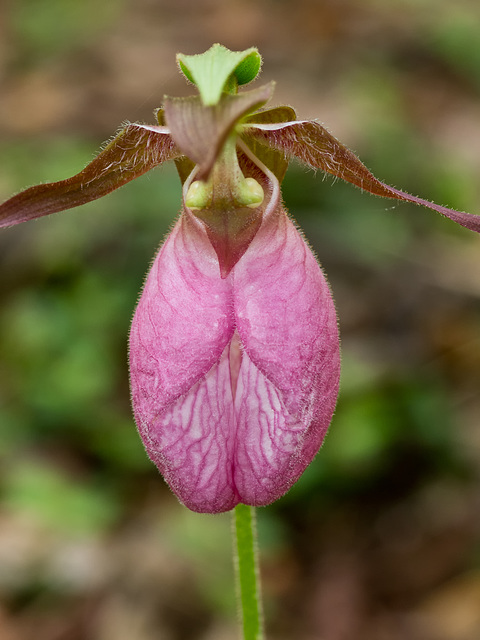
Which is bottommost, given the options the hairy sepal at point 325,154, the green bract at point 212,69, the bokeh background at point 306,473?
the bokeh background at point 306,473

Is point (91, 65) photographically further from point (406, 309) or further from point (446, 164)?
point (406, 309)

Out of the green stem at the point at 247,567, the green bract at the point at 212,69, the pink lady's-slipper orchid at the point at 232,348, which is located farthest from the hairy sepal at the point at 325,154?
the green stem at the point at 247,567

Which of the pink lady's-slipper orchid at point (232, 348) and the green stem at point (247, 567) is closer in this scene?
the pink lady's-slipper orchid at point (232, 348)

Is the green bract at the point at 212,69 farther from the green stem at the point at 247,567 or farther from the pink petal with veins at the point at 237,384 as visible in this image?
the green stem at the point at 247,567

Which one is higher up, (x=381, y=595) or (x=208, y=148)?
(x=208, y=148)

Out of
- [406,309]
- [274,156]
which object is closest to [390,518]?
[406,309]

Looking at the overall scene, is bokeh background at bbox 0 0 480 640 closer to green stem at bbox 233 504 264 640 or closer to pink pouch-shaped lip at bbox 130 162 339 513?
green stem at bbox 233 504 264 640

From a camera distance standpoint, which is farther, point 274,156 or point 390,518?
point 390,518
